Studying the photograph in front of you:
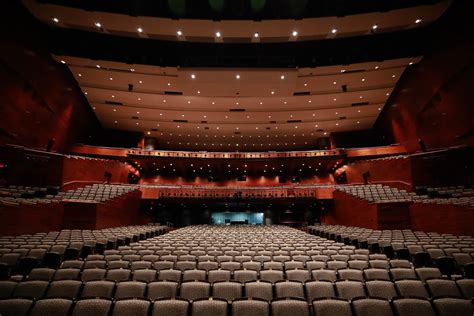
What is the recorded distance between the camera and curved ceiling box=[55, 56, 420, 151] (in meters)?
14.4

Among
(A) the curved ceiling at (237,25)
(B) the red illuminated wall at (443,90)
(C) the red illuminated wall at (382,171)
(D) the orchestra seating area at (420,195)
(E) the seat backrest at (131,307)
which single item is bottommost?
(E) the seat backrest at (131,307)

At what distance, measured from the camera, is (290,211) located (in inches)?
752

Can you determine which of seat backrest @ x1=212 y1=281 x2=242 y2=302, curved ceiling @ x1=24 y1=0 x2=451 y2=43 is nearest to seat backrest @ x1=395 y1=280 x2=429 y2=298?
seat backrest @ x1=212 y1=281 x2=242 y2=302

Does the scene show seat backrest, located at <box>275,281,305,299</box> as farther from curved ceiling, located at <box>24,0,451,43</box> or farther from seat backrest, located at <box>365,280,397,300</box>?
curved ceiling, located at <box>24,0,451,43</box>

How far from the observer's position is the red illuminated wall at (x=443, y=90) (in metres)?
10.6

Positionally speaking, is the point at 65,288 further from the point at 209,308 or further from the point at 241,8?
the point at 241,8

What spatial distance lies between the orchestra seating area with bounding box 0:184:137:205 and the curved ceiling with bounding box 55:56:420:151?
17.6ft

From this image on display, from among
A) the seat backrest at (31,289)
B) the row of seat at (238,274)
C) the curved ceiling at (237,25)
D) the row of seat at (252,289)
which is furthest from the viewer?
the curved ceiling at (237,25)

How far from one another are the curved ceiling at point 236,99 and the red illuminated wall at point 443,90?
3.08 feet

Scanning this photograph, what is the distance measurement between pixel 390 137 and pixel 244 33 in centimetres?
1242

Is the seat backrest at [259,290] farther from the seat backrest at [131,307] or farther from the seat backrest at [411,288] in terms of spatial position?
the seat backrest at [411,288]

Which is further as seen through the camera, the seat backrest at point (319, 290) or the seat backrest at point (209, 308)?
the seat backrest at point (319, 290)

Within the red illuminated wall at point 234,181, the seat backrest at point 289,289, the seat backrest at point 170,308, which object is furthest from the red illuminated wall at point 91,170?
the seat backrest at point 289,289

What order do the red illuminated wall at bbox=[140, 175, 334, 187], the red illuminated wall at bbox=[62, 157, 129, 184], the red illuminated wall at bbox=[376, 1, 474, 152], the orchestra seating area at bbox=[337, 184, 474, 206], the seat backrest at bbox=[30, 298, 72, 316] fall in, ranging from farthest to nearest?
1. the red illuminated wall at bbox=[140, 175, 334, 187]
2. the red illuminated wall at bbox=[62, 157, 129, 184]
3. the red illuminated wall at bbox=[376, 1, 474, 152]
4. the orchestra seating area at bbox=[337, 184, 474, 206]
5. the seat backrest at bbox=[30, 298, 72, 316]
